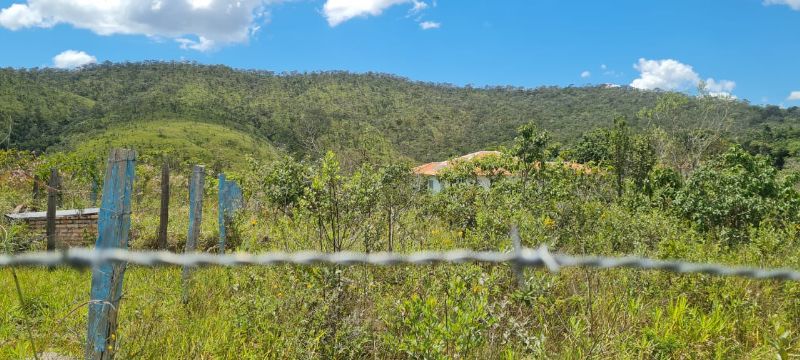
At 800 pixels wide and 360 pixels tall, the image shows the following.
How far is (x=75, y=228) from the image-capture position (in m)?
8.10

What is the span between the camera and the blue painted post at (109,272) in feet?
7.86

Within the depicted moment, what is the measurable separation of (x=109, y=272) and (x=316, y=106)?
95191 mm

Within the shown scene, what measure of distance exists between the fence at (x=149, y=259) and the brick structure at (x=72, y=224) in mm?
4036

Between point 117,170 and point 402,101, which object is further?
point 402,101

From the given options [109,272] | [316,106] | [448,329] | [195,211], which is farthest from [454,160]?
[316,106]

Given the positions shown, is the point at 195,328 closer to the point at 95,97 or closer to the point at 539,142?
the point at 539,142

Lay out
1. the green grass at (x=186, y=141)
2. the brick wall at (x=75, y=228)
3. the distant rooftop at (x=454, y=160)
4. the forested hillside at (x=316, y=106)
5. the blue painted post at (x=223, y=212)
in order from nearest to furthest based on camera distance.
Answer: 1. the blue painted post at (x=223, y=212)
2. the brick wall at (x=75, y=228)
3. the distant rooftop at (x=454, y=160)
4. the green grass at (x=186, y=141)
5. the forested hillside at (x=316, y=106)

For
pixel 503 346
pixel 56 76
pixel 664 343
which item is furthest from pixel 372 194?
pixel 56 76

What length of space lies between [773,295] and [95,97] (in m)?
100

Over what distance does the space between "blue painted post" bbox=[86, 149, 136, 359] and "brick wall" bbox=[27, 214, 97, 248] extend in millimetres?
6299

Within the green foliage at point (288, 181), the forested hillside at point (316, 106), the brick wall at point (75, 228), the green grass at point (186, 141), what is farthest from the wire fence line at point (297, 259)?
the forested hillside at point (316, 106)

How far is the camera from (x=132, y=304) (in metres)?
4.00

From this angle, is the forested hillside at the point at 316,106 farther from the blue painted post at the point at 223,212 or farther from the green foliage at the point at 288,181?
the green foliage at the point at 288,181

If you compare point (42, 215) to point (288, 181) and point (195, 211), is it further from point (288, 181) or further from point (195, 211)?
point (288, 181)
